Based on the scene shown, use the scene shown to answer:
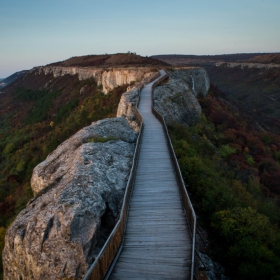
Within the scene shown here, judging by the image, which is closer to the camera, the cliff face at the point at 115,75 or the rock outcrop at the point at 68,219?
the rock outcrop at the point at 68,219

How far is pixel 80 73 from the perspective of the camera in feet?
247

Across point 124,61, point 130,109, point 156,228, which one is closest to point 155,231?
point 156,228

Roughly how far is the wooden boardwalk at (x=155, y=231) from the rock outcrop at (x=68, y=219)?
83 centimetres

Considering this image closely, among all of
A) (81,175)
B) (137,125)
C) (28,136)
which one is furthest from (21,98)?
(81,175)

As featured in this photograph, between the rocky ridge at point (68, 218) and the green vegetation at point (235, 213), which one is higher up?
the rocky ridge at point (68, 218)

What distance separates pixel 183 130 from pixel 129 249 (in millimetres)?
13457

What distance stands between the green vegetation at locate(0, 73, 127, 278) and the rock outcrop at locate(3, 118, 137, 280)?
6.52m

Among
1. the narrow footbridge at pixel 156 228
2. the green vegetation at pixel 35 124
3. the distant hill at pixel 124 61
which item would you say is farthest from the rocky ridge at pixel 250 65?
the narrow footbridge at pixel 156 228

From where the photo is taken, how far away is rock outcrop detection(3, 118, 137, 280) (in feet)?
26.0

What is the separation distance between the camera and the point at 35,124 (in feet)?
208

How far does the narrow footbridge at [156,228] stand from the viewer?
23.4ft

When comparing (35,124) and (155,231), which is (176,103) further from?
(35,124)

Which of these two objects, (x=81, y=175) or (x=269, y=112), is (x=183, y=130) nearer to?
(x=81, y=175)

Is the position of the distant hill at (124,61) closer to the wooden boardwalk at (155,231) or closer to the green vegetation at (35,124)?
the green vegetation at (35,124)
